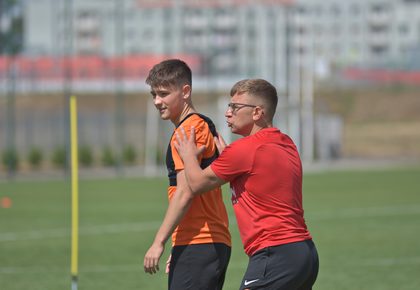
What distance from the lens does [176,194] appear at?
581 cm

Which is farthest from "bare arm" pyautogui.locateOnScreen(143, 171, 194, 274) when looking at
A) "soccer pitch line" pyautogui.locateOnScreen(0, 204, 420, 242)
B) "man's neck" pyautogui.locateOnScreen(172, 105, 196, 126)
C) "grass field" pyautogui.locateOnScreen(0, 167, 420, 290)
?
"soccer pitch line" pyautogui.locateOnScreen(0, 204, 420, 242)

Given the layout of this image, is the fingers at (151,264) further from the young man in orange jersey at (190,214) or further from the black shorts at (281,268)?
the black shorts at (281,268)

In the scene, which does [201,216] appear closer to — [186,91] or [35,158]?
[186,91]

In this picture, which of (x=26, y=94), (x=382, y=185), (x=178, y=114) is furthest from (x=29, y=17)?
(x=178, y=114)

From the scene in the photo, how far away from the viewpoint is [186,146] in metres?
5.80

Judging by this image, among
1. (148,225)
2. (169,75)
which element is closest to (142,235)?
(148,225)

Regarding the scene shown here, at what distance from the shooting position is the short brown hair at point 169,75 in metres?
6.00

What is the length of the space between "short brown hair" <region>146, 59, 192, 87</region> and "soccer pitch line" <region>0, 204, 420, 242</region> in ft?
35.5

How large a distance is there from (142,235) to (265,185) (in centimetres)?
1122

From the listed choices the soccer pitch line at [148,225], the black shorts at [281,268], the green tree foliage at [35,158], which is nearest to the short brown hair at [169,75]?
the black shorts at [281,268]

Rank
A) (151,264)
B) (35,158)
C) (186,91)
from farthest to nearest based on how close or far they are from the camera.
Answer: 1. (35,158)
2. (186,91)
3. (151,264)

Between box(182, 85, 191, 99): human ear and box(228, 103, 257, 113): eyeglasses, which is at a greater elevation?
box(182, 85, 191, 99): human ear

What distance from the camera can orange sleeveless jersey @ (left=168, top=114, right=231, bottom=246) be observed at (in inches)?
235

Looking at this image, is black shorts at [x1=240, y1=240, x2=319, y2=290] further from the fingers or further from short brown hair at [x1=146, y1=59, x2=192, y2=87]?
short brown hair at [x1=146, y1=59, x2=192, y2=87]
